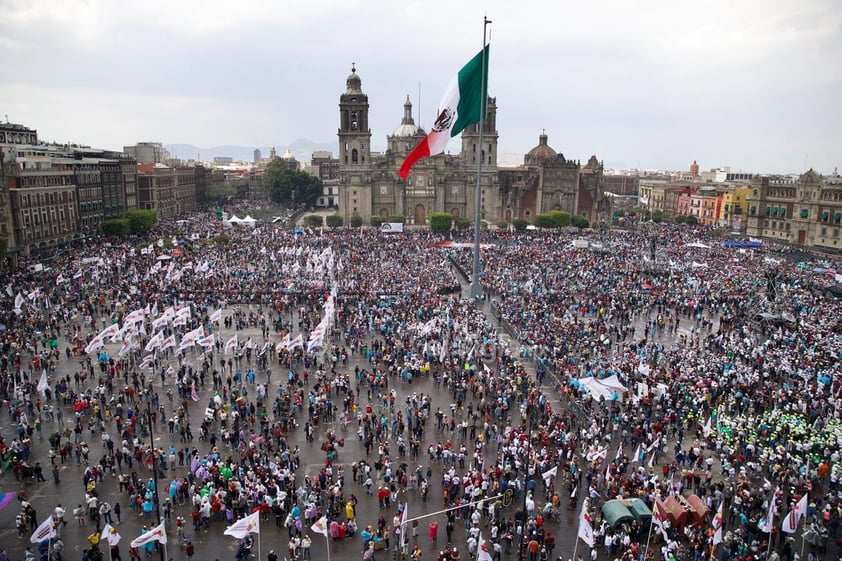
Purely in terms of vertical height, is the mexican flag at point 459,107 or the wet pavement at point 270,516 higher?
the mexican flag at point 459,107

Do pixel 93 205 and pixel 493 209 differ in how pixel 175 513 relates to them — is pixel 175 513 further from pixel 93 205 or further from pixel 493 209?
pixel 493 209

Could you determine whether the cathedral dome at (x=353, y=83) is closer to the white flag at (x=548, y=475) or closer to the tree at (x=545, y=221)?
the tree at (x=545, y=221)

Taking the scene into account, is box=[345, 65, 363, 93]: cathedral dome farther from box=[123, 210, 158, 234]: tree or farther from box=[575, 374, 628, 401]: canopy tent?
box=[575, 374, 628, 401]: canopy tent

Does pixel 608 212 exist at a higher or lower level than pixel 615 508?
higher

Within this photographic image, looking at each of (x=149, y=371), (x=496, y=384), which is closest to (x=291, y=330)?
(x=149, y=371)

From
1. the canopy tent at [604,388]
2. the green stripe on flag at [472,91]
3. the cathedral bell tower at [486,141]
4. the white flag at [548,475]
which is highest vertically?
the cathedral bell tower at [486,141]

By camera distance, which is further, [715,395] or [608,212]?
[608,212]

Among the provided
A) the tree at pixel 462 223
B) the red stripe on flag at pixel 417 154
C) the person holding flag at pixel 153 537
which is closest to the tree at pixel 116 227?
the tree at pixel 462 223
